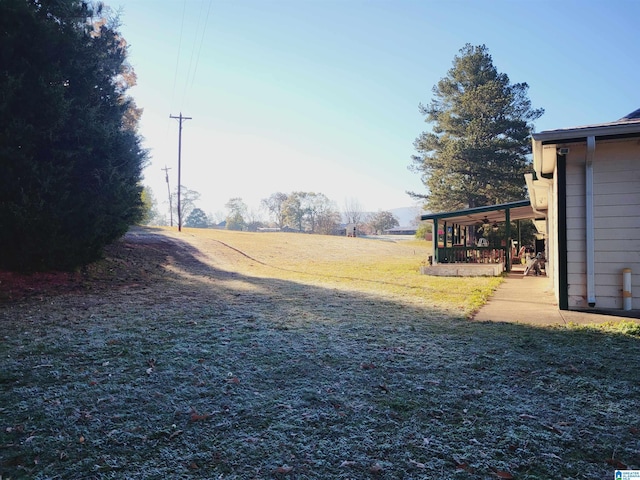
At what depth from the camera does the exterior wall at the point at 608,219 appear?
5.96 metres

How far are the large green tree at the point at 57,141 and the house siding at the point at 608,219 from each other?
9947mm

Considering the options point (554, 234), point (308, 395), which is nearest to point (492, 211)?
point (554, 234)

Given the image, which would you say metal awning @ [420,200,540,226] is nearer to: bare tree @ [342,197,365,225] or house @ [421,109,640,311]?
house @ [421,109,640,311]

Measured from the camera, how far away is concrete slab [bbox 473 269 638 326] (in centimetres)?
573

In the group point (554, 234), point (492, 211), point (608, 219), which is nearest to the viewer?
point (608, 219)

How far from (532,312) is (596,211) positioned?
2021mm

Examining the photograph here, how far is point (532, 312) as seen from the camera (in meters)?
6.47

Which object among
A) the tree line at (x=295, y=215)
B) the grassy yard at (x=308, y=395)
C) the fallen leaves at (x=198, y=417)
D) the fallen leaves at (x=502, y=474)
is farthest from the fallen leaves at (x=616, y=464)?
the tree line at (x=295, y=215)

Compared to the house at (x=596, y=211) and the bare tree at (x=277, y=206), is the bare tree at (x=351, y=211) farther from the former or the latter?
the house at (x=596, y=211)

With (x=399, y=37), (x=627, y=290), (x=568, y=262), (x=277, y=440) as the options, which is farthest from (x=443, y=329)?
(x=399, y=37)

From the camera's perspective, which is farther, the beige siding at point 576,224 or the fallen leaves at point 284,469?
the beige siding at point 576,224

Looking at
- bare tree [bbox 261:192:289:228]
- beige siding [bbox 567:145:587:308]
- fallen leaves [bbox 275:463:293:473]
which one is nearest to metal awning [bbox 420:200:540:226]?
beige siding [bbox 567:145:587:308]

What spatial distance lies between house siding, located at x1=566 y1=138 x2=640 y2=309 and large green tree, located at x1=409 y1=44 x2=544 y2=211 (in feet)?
72.7

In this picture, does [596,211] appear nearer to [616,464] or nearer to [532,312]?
[532,312]
